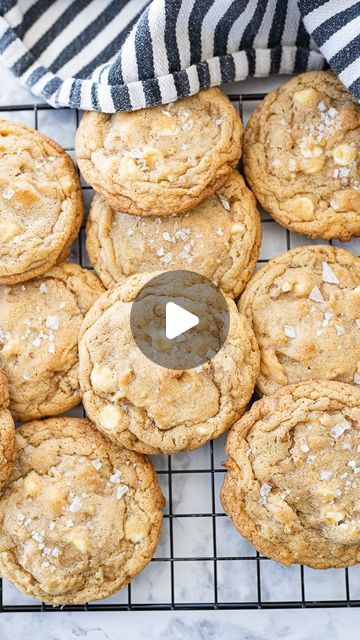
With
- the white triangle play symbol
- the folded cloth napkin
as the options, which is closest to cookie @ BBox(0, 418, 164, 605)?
the white triangle play symbol

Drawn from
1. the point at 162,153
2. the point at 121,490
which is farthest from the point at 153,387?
the point at 162,153

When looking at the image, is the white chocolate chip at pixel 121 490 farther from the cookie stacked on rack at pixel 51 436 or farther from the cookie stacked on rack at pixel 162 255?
the cookie stacked on rack at pixel 162 255

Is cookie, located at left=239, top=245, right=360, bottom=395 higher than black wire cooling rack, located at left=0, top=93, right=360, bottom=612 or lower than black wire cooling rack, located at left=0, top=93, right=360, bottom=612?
higher

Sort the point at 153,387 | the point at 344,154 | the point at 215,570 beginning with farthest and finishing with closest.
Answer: the point at 215,570
the point at 344,154
the point at 153,387

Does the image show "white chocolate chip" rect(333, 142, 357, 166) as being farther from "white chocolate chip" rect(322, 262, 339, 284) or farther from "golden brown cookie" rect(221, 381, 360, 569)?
"golden brown cookie" rect(221, 381, 360, 569)

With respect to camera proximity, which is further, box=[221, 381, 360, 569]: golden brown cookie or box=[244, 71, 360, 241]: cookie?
box=[244, 71, 360, 241]: cookie

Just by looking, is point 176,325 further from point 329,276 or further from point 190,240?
→ point 329,276
